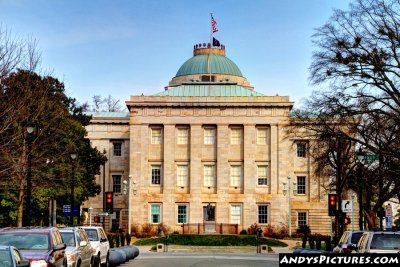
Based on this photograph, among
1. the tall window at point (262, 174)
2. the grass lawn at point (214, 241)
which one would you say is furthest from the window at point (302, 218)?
the grass lawn at point (214, 241)

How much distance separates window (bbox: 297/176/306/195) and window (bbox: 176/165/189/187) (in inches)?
498

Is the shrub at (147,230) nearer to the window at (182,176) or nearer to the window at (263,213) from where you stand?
the window at (182,176)

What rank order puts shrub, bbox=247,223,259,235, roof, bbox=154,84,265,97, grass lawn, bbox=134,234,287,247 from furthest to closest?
1. roof, bbox=154,84,265,97
2. shrub, bbox=247,223,259,235
3. grass lawn, bbox=134,234,287,247

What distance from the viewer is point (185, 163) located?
88.2 m

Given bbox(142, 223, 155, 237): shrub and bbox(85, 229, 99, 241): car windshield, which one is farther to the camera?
bbox(142, 223, 155, 237): shrub

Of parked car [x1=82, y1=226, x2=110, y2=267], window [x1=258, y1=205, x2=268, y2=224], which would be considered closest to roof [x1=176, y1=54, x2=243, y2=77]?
window [x1=258, y1=205, x2=268, y2=224]

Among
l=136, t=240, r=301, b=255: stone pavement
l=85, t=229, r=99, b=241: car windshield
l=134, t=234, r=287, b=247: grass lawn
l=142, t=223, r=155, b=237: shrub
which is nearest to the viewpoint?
l=85, t=229, r=99, b=241: car windshield

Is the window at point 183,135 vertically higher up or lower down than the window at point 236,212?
higher up

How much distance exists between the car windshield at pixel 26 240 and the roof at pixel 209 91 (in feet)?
235

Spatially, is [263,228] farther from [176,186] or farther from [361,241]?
[361,241]

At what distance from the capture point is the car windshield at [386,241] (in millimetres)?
21484

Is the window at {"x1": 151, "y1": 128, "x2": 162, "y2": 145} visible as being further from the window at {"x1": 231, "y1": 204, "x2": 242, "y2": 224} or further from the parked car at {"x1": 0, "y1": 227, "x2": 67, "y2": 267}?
the parked car at {"x1": 0, "y1": 227, "x2": 67, "y2": 267}

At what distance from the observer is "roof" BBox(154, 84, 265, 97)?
91.9 m

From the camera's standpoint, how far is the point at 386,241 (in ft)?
71.0
